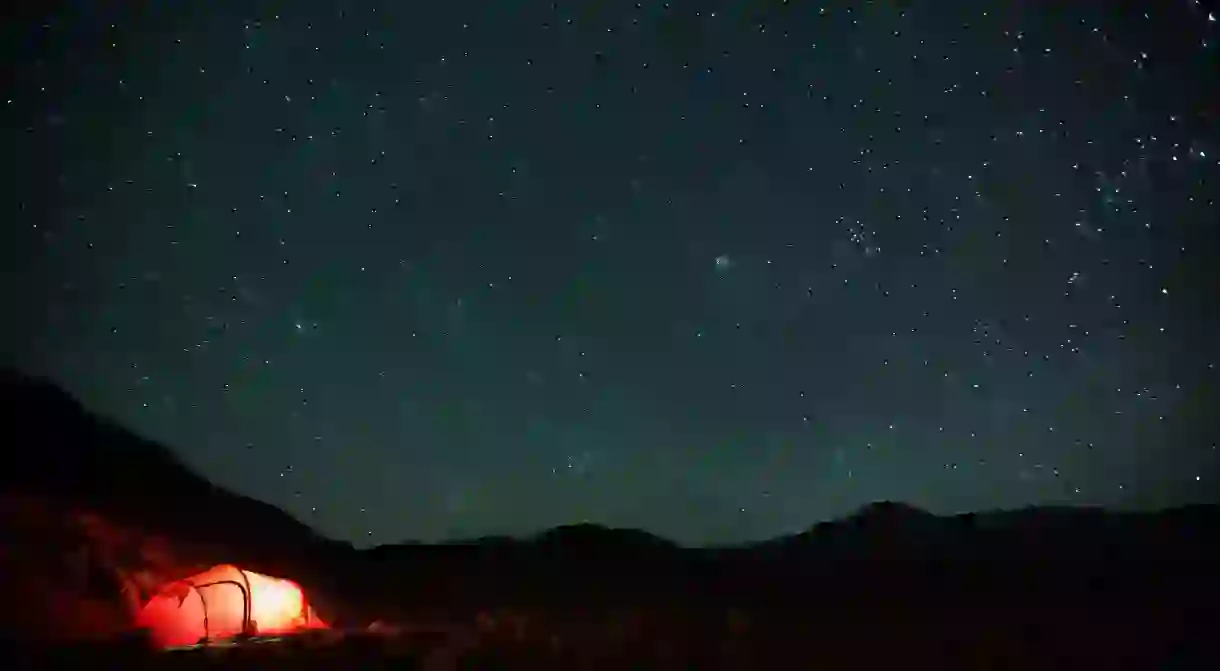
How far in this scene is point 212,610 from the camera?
46.0ft

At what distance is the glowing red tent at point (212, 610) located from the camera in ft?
44.9

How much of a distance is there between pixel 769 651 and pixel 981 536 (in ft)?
64.5

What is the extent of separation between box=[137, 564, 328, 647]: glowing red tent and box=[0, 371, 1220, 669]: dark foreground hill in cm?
45

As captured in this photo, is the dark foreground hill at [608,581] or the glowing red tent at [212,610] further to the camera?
the glowing red tent at [212,610]

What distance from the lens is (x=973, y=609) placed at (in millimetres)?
17344

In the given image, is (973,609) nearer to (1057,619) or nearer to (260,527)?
(1057,619)

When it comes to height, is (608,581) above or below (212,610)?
below

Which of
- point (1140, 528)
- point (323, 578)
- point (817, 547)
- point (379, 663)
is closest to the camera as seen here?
point (379, 663)

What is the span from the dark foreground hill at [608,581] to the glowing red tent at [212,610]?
45 cm

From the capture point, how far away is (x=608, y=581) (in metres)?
29.1

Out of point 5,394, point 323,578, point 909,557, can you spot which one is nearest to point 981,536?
point 909,557

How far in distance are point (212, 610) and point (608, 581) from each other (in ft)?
53.8

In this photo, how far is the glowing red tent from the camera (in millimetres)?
13688

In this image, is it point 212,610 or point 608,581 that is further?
point 608,581
